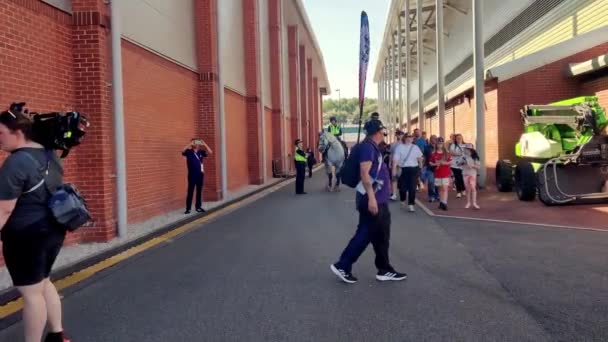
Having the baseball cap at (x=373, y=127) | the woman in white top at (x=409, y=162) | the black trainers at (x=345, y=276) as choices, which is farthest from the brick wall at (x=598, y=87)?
the black trainers at (x=345, y=276)

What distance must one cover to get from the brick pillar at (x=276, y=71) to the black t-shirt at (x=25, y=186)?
24.3 metres

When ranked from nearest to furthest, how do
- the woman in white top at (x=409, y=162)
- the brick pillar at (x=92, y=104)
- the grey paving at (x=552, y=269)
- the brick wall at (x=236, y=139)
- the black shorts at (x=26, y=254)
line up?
the black shorts at (x=26, y=254) → the grey paving at (x=552, y=269) → the brick pillar at (x=92, y=104) → the woman in white top at (x=409, y=162) → the brick wall at (x=236, y=139)

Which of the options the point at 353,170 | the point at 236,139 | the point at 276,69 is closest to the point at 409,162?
the point at 353,170

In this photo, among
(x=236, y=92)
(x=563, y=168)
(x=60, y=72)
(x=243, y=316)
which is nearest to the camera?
(x=243, y=316)

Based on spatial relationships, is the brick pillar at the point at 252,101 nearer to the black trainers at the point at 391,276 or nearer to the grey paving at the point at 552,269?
the grey paving at the point at 552,269

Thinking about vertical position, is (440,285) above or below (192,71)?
below

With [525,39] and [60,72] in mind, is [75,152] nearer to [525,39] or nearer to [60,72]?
[60,72]

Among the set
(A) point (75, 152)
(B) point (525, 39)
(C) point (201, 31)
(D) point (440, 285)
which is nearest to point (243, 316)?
(D) point (440, 285)

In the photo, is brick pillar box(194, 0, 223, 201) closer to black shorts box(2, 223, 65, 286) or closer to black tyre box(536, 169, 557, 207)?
black tyre box(536, 169, 557, 207)

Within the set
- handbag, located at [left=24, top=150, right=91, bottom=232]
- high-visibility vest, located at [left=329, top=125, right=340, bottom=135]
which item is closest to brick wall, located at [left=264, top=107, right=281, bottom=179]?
high-visibility vest, located at [left=329, top=125, right=340, bottom=135]

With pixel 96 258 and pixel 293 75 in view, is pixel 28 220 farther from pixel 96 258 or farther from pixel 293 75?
pixel 293 75

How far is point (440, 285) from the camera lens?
5473 mm

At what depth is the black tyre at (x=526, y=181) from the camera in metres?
12.1

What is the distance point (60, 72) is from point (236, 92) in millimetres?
12185
